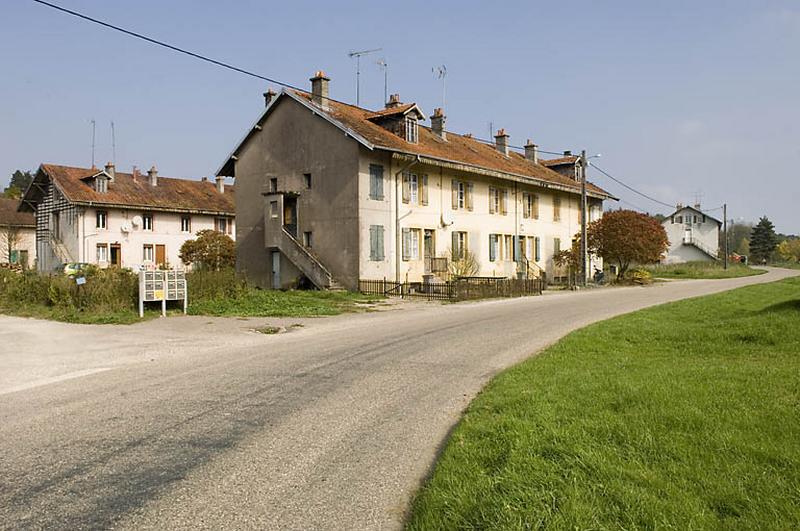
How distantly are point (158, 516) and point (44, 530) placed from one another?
67cm

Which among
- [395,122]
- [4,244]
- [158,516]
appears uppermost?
[395,122]

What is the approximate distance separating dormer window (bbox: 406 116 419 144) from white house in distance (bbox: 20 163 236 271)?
20.0m

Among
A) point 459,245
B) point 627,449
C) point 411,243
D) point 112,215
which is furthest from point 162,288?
point 112,215

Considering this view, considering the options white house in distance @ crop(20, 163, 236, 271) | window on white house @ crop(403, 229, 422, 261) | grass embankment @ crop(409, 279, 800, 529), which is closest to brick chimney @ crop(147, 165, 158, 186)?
white house in distance @ crop(20, 163, 236, 271)

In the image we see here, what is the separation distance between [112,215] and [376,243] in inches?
993

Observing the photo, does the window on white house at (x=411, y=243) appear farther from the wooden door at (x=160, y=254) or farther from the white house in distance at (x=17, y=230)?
the white house in distance at (x=17, y=230)

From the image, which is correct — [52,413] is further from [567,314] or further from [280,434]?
[567,314]

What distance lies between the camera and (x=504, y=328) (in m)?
14.4

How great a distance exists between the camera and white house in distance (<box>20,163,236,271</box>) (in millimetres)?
42688

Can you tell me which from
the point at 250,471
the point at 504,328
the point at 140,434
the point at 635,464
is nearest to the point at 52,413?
the point at 140,434

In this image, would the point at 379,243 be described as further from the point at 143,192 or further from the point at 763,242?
the point at 763,242

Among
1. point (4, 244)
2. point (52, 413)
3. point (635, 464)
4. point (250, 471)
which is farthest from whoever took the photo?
point (4, 244)

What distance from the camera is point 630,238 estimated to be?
36656 mm

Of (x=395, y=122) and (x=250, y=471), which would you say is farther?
(x=395, y=122)
